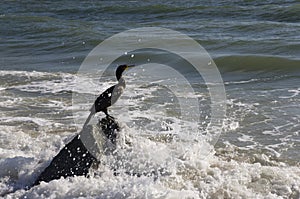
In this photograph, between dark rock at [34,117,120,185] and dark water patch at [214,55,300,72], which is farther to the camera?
dark water patch at [214,55,300,72]

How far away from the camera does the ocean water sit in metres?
5.35

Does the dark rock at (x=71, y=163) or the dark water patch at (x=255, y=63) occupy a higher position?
the dark water patch at (x=255, y=63)

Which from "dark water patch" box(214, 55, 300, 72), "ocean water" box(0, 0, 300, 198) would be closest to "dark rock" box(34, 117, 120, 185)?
"ocean water" box(0, 0, 300, 198)

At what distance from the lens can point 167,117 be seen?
7992 mm

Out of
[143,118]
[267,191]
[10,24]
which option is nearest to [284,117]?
[143,118]

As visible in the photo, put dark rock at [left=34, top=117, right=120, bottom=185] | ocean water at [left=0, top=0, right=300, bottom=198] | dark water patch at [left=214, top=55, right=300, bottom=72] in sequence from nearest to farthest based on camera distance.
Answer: ocean water at [left=0, top=0, right=300, bottom=198]
dark rock at [left=34, top=117, right=120, bottom=185]
dark water patch at [left=214, top=55, right=300, bottom=72]

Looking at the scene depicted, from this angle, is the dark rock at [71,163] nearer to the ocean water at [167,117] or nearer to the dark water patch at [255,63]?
the ocean water at [167,117]

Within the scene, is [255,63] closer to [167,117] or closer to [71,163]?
[167,117]

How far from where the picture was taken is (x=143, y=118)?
798 cm

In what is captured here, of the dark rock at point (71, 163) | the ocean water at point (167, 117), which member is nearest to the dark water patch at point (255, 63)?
the ocean water at point (167, 117)

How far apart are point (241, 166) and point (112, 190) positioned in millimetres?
1467

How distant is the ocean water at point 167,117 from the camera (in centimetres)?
535

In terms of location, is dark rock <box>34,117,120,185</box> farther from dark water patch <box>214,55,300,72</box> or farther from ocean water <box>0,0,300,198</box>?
dark water patch <box>214,55,300,72</box>

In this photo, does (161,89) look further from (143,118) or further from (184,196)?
(184,196)
